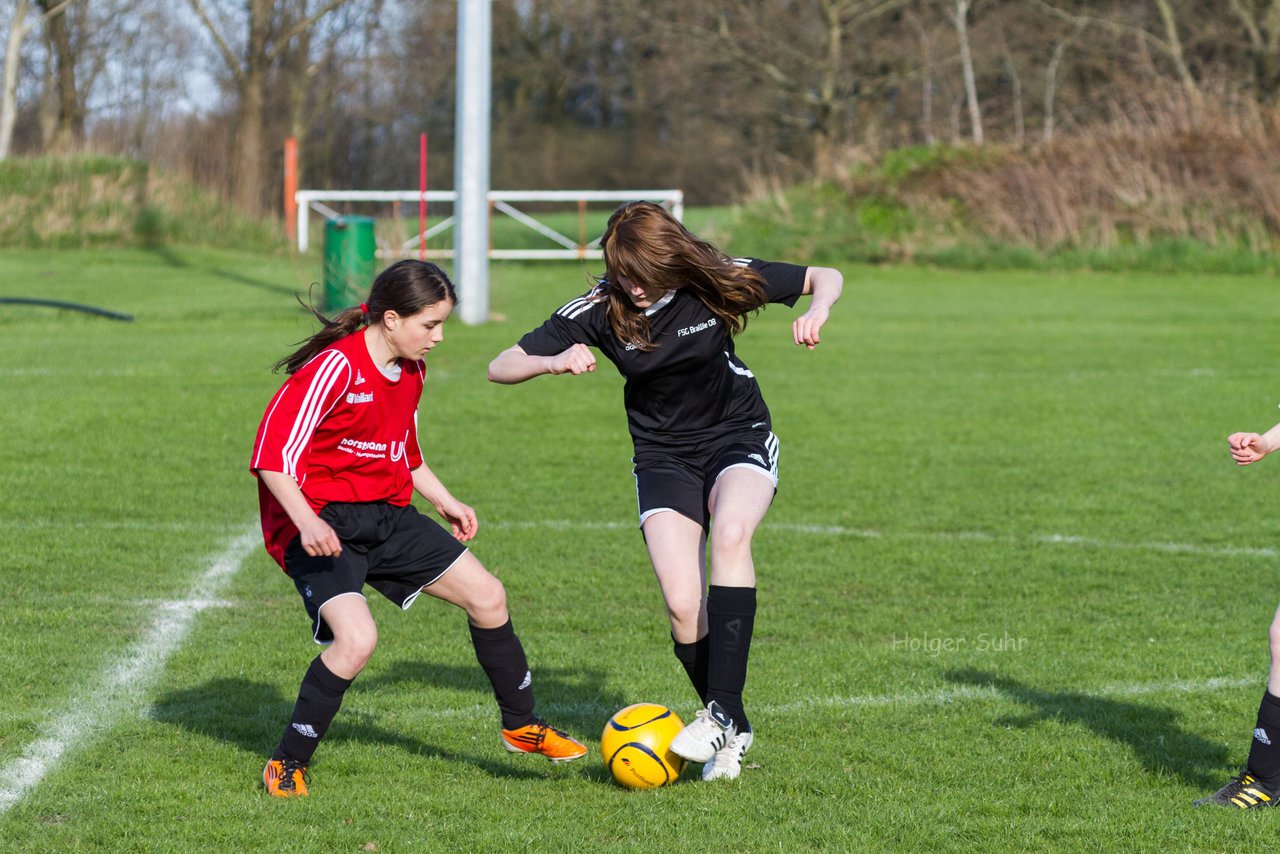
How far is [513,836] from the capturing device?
158 inches

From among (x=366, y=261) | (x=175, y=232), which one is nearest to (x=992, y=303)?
(x=366, y=261)

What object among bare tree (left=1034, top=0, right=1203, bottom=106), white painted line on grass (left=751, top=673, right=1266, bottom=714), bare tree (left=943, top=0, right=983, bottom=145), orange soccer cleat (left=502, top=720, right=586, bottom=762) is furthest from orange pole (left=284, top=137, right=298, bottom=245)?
orange soccer cleat (left=502, top=720, right=586, bottom=762)

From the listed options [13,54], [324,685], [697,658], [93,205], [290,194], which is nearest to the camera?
[324,685]

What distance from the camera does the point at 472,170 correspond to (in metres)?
17.9

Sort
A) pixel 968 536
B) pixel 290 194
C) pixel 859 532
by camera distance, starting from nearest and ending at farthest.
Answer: pixel 968 536
pixel 859 532
pixel 290 194

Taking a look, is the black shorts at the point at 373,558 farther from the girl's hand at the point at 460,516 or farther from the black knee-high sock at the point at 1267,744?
the black knee-high sock at the point at 1267,744

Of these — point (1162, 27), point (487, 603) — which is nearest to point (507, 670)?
point (487, 603)

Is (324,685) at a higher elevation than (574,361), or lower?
lower

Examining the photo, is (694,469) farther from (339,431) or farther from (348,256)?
(348,256)

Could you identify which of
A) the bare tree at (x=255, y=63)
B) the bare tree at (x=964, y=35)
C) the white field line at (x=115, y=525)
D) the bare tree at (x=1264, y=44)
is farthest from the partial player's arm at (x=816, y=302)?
the bare tree at (x=964, y=35)

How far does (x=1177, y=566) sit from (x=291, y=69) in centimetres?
4081

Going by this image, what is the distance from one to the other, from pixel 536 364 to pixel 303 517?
0.83 m

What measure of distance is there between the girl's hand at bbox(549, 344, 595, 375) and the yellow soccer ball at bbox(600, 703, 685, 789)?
105cm

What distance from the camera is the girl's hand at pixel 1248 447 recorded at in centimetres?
423
